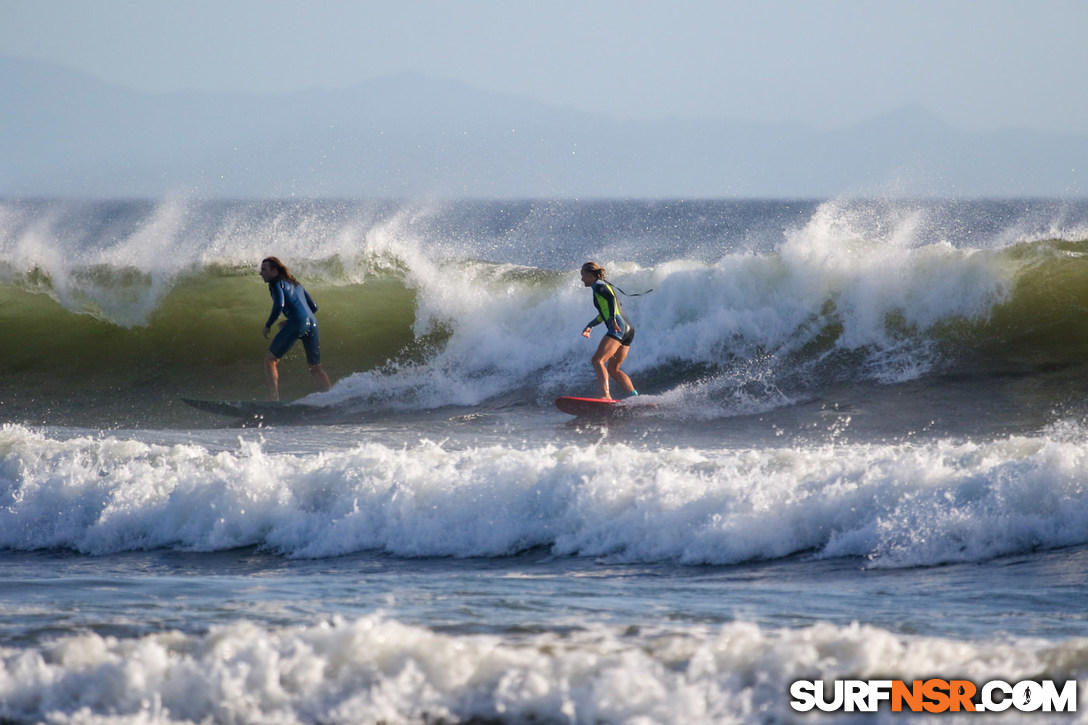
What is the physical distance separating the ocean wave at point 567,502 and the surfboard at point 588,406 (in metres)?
2.80

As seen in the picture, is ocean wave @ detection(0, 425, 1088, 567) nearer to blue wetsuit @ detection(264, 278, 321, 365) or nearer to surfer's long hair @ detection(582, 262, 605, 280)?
surfer's long hair @ detection(582, 262, 605, 280)

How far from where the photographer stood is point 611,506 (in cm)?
649

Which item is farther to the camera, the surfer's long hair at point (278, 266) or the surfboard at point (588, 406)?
the surfer's long hair at point (278, 266)

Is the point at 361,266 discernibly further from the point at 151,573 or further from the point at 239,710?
the point at 239,710

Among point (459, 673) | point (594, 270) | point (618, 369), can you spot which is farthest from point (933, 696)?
point (618, 369)

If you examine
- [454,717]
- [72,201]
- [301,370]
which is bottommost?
[454,717]

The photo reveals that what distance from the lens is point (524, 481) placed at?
22.5ft

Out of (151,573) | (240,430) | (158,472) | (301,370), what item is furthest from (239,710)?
(301,370)

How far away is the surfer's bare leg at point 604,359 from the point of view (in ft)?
34.3

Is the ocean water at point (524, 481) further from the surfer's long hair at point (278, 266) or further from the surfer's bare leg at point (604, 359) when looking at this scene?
the surfer's long hair at point (278, 266)

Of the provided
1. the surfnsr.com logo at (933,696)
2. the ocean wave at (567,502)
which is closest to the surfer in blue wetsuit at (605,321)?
the ocean wave at (567,502)

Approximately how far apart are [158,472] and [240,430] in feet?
10.5

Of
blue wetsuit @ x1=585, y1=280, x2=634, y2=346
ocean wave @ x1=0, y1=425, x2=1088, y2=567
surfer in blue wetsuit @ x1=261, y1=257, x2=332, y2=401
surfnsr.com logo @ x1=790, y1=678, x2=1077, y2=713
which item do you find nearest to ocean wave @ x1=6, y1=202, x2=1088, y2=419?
surfer in blue wetsuit @ x1=261, y1=257, x2=332, y2=401

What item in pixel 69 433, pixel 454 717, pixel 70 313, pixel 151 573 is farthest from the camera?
pixel 70 313
